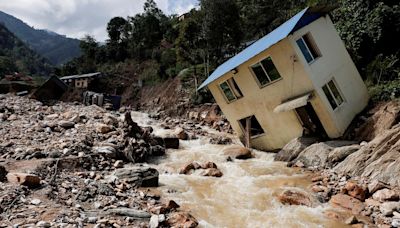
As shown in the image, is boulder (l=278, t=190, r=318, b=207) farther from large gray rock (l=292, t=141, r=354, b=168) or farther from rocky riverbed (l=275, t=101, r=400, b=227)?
large gray rock (l=292, t=141, r=354, b=168)

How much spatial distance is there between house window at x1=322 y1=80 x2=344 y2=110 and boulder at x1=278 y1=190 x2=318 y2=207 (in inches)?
227

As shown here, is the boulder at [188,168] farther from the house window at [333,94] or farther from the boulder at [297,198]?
the house window at [333,94]

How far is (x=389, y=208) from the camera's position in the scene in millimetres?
8102

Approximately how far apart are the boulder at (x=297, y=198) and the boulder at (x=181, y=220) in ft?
9.54

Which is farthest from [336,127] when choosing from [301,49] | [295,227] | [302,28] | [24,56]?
[24,56]

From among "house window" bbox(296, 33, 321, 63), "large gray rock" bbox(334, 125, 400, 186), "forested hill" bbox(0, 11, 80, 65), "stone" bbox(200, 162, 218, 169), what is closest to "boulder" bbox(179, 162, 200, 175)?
"stone" bbox(200, 162, 218, 169)

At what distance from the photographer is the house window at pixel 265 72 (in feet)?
46.8

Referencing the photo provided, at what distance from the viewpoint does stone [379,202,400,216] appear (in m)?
8.01

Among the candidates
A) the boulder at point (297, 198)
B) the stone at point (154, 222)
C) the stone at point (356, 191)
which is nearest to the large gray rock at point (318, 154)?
the stone at point (356, 191)

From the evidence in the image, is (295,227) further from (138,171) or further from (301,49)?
(301,49)

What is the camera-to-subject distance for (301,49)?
13656 mm

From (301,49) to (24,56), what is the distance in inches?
3576

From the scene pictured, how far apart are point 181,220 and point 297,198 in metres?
3.56

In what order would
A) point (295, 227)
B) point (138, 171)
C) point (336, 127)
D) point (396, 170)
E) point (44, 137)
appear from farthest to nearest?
point (44, 137) → point (336, 127) → point (138, 171) → point (396, 170) → point (295, 227)
